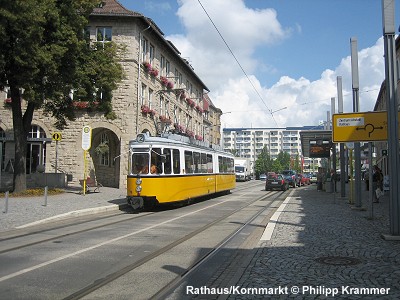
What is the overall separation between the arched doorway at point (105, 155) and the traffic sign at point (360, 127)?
20834 mm

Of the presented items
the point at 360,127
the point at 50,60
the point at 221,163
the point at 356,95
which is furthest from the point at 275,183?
the point at 360,127

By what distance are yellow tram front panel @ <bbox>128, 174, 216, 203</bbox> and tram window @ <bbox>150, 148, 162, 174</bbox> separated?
13.1 inches

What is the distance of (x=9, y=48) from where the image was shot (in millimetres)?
18094

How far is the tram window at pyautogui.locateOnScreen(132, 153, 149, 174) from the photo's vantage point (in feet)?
53.4

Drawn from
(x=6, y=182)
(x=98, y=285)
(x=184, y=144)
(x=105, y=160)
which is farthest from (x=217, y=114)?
(x=98, y=285)

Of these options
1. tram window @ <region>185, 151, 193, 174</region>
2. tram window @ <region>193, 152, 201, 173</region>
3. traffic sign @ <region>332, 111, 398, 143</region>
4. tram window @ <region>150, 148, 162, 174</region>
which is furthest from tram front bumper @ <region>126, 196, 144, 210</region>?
traffic sign @ <region>332, 111, 398, 143</region>

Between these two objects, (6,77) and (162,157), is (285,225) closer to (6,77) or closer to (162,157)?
(162,157)

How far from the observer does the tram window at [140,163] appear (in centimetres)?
1628

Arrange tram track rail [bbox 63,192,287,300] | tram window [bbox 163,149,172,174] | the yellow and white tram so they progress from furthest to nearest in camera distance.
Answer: tram window [bbox 163,149,172,174], the yellow and white tram, tram track rail [bbox 63,192,287,300]

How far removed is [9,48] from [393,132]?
1573 cm

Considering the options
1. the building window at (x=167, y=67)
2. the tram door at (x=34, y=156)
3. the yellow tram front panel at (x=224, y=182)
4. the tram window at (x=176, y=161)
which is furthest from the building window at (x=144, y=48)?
the tram window at (x=176, y=161)

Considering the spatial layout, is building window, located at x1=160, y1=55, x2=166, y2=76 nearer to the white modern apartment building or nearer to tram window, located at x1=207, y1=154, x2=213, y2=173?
tram window, located at x1=207, y1=154, x2=213, y2=173

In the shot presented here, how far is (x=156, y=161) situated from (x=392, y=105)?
9.34 meters

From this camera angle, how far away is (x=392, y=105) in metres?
9.58
